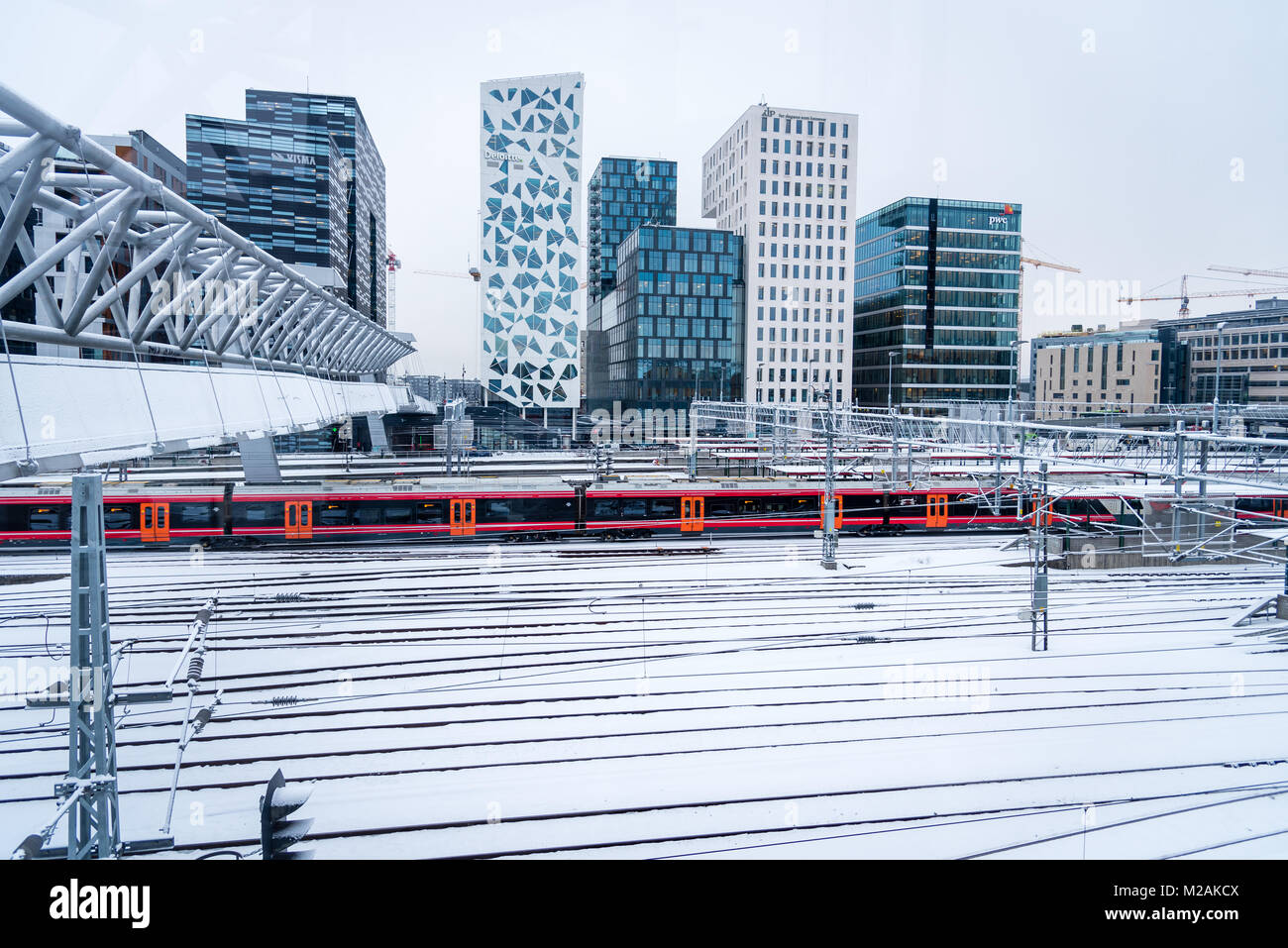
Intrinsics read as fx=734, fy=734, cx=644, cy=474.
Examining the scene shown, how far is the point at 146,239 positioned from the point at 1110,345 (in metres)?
50.8

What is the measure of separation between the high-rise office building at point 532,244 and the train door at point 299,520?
32464 millimetres

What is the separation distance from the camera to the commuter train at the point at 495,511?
1513cm

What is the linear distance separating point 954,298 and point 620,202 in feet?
139

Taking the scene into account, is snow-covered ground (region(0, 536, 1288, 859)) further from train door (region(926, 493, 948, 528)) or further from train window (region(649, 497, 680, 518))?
train door (region(926, 493, 948, 528))

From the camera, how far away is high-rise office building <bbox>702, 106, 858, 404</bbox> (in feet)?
167

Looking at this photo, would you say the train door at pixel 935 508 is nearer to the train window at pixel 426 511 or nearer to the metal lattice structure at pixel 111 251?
the train window at pixel 426 511

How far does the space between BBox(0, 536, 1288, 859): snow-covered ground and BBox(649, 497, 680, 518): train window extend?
4.29 metres

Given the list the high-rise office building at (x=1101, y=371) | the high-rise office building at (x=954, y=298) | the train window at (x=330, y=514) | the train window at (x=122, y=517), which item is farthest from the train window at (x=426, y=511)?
the high-rise office building at (x=954, y=298)

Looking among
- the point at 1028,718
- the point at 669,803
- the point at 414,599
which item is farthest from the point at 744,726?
the point at 414,599

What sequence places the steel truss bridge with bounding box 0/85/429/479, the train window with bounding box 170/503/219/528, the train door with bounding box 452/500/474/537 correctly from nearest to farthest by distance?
the steel truss bridge with bounding box 0/85/429/479
the train window with bounding box 170/503/219/528
the train door with bounding box 452/500/474/537

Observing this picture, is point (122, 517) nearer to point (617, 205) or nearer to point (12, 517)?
point (12, 517)

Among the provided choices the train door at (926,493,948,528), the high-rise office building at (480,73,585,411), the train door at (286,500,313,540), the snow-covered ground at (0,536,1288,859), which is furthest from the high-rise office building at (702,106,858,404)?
the snow-covered ground at (0,536,1288,859)
